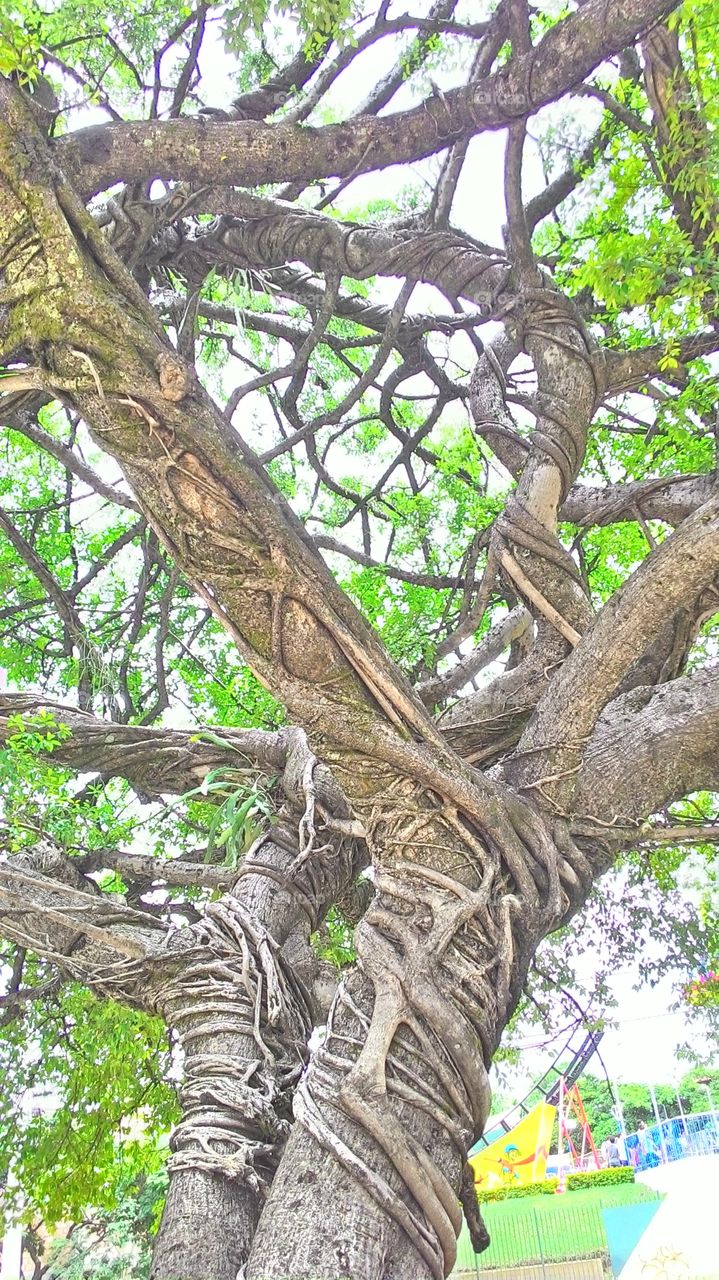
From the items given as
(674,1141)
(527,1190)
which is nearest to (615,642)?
(527,1190)

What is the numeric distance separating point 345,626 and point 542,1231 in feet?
11.4

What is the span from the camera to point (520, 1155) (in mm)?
5121

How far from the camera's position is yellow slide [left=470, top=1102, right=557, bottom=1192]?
4.97 meters

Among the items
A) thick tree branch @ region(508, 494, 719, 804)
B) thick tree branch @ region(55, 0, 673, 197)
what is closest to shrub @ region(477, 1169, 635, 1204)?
thick tree branch @ region(508, 494, 719, 804)

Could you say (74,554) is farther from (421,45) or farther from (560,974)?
(560,974)

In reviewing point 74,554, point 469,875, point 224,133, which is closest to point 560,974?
point 469,875

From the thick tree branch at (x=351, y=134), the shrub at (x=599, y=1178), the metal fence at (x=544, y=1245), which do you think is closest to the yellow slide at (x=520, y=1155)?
the shrub at (x=599, y=1178)

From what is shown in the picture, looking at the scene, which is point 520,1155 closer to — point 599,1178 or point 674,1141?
point 599,1178

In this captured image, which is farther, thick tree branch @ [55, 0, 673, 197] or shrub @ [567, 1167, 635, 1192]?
shrub @ [567, 1167, 635, 1192]

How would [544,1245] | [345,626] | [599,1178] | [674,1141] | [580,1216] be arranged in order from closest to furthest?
1. [345,626]
2. [544,1245]
3. [580,1216]
4. [599,1178]
5. [674,1141]

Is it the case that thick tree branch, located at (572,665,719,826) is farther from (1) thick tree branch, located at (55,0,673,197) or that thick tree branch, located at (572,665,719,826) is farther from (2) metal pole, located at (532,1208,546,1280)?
(2) metal pole, located at (532,1208,546,1280)

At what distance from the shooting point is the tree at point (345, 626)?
1820mm

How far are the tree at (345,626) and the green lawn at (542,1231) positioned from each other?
191 cm

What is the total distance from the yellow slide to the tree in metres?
2.49
